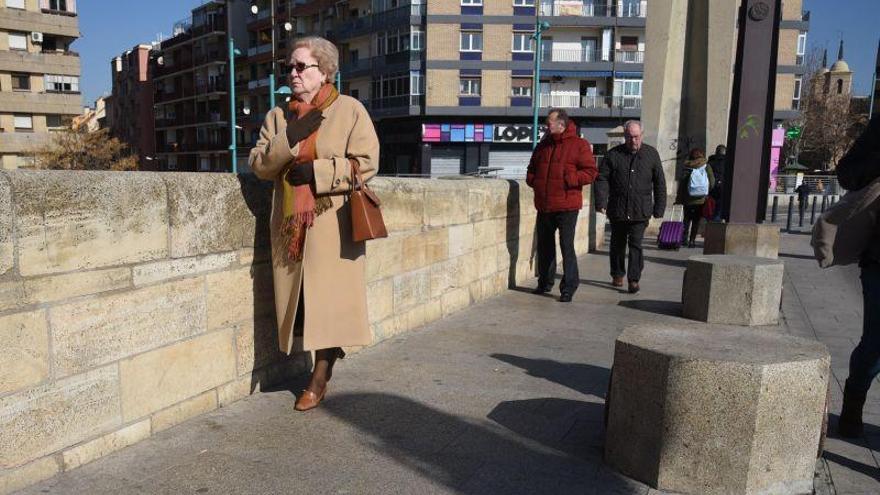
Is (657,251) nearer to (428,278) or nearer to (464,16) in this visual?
(428,278)

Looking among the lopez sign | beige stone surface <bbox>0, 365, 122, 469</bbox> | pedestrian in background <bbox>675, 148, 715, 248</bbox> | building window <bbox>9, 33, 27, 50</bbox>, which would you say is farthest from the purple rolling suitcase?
building window <bbox>9, 33, 27, 50</bbox>

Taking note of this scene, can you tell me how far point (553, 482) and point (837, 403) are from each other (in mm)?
2126

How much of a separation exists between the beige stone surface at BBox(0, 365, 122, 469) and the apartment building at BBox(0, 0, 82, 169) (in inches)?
2283

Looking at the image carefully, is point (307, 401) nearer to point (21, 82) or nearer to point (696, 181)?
point (696, 181)

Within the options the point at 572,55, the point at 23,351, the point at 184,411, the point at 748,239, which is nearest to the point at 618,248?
the point at 748,239

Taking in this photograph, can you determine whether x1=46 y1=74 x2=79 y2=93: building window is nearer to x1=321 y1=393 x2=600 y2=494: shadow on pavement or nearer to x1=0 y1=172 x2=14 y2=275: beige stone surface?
x1=321 y1=393 x2=600 y2=494: shadow on pavement

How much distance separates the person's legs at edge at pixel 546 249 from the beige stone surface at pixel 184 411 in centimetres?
436

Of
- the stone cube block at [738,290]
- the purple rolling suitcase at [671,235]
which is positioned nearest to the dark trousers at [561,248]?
the stone cube block at [738,290]

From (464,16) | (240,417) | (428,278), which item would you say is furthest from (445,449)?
(464,16)

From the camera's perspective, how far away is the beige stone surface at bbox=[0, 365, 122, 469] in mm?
2631

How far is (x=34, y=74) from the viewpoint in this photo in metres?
56.2

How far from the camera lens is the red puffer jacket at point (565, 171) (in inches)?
271

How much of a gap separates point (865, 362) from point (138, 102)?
9902 cm

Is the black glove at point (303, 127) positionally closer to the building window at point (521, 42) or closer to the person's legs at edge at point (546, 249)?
the person's legs at edge at point (546, 249)
